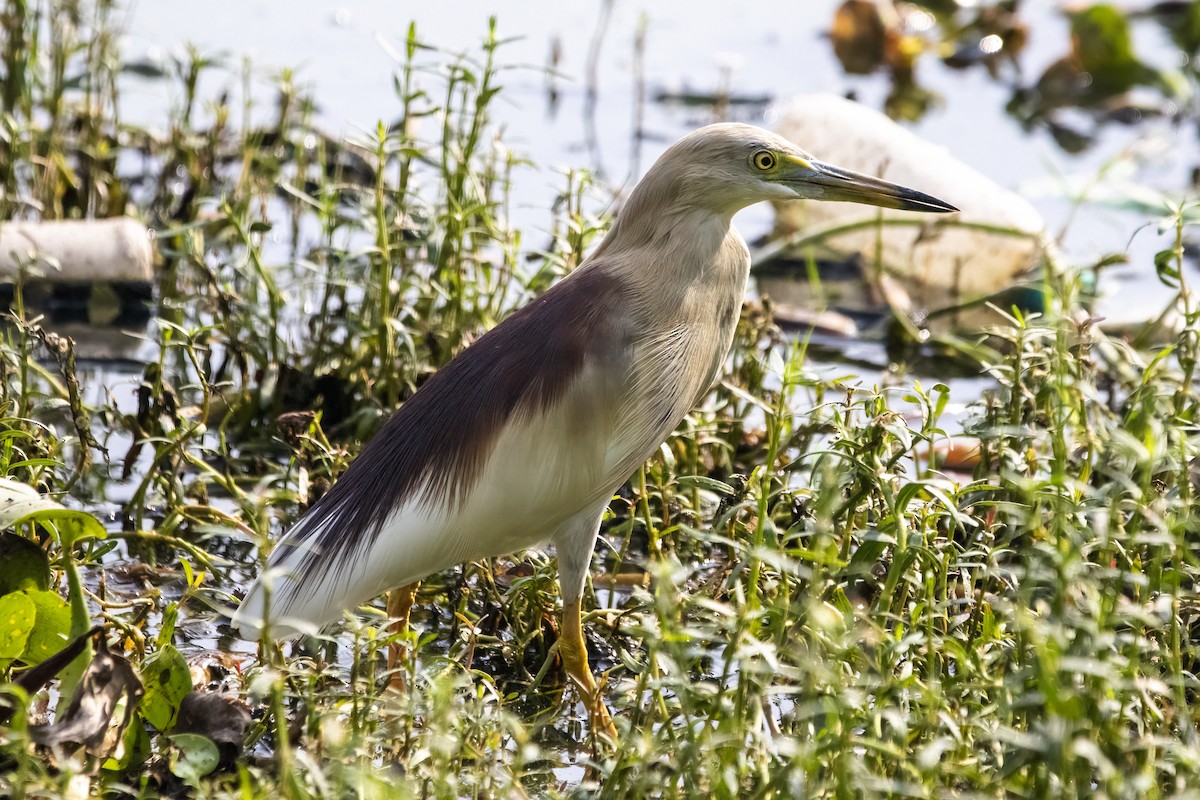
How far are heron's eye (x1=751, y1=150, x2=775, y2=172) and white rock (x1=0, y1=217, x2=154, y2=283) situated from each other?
2246 millimetres

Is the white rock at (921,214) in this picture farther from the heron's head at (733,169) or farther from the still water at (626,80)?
the heron's head at (733,169)

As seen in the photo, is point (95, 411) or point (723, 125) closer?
point (723, 125)

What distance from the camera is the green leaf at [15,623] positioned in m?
2.73

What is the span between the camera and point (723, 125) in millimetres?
3186

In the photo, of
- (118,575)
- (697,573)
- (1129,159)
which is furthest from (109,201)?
(1129,159)

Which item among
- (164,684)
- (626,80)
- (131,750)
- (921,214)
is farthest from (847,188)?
(626,80)

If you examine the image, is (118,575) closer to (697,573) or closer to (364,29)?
(697,573)

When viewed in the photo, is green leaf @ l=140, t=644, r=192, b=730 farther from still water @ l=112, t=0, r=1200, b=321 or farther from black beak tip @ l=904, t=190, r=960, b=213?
still water @ l=112, t=0, r=1200, b=321

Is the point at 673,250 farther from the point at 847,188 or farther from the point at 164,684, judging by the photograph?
the point at 164,684

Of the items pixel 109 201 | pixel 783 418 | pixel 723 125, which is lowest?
pixel 109 201

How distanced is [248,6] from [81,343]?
3365 mm

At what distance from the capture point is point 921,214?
5.55 meters

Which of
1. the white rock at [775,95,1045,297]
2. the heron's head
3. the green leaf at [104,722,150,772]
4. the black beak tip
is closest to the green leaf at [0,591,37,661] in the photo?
the green leaf at [104,722,150,772]

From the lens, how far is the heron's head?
10.3 feet
